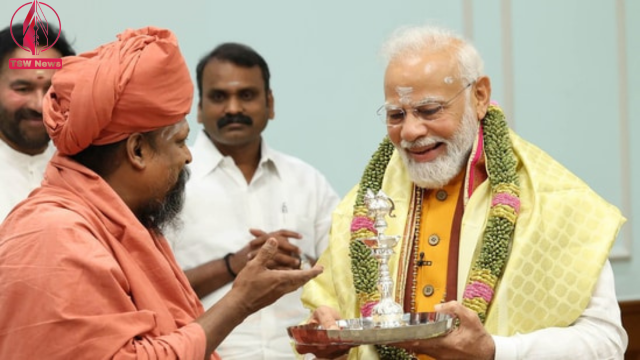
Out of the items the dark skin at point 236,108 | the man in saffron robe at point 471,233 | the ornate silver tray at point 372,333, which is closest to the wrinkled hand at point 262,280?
the ornate silver tray at point 372,333

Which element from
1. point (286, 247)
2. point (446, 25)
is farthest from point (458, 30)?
point (286, 247)

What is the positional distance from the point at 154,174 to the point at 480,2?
3.43 m

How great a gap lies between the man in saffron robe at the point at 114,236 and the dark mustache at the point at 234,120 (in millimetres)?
1584

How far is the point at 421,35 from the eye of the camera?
147 inches

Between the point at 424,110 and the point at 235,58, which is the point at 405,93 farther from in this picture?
the point at 235,58

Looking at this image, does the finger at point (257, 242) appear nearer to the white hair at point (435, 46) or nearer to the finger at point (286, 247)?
the finger at point (286, 247)

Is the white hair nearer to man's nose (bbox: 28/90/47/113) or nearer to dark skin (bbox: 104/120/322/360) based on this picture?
dark skin (bbox: 104/120/322/360)

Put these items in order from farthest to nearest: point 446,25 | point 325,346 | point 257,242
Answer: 1. point 446,25
2. point 257,242
3. point 325,346

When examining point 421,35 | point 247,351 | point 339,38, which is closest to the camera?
point 421,35

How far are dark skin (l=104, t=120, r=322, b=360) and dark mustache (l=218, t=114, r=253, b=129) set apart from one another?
164 centimetres

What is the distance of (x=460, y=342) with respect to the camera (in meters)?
3.19

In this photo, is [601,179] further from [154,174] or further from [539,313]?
[154,174]

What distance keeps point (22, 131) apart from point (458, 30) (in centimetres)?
265

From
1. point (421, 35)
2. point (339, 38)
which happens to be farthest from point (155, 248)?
point (339, 38)
